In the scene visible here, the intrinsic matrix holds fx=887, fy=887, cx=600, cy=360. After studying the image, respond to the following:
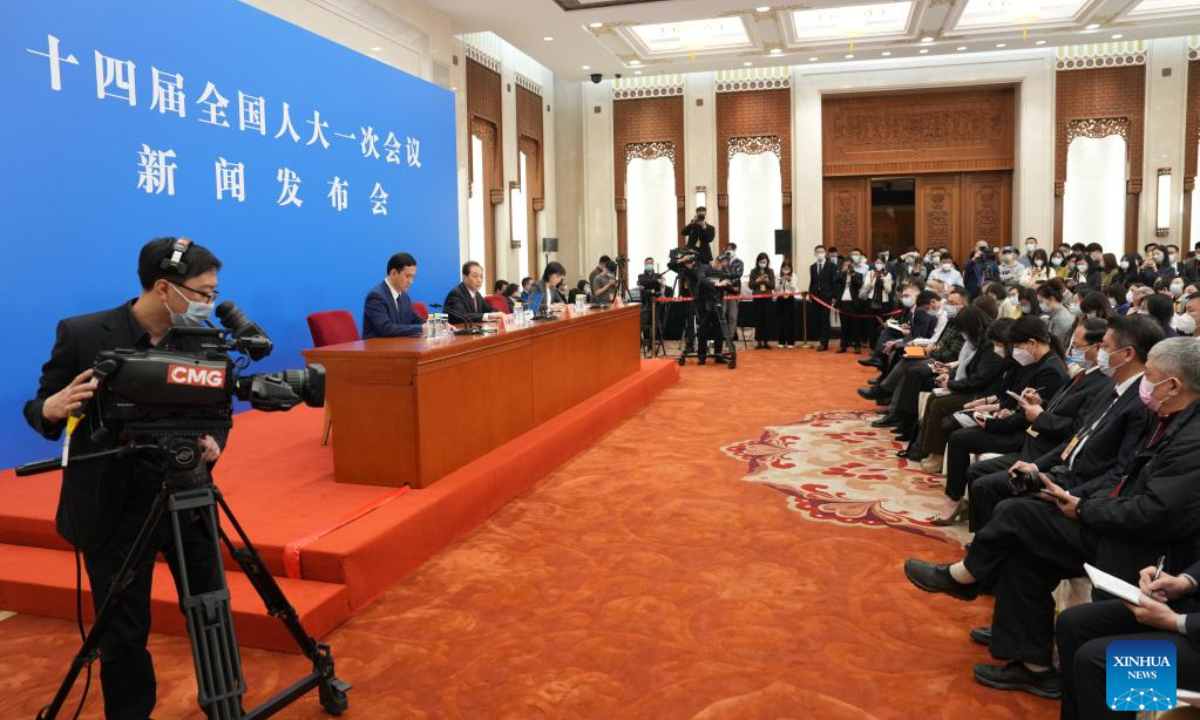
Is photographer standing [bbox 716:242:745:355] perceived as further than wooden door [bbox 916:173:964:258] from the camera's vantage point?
No

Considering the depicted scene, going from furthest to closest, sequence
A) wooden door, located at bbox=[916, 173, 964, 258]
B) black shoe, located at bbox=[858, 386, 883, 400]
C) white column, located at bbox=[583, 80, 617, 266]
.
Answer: white column, located at bbox=[583, 80, 617, 266]
wooden door, located at bbox=[916, 173, 964, 258]
black shoe, located at bbox=[858, 386, 883, 400]

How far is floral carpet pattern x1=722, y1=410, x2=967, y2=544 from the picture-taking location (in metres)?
4.14

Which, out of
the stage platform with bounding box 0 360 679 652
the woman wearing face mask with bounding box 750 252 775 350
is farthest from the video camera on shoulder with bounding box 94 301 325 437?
the woman wearing face mask with bounding box 750 252 775 350

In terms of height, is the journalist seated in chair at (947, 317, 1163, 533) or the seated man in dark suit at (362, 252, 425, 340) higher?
the seated man in dark suit at (362, 252, 425, 340)

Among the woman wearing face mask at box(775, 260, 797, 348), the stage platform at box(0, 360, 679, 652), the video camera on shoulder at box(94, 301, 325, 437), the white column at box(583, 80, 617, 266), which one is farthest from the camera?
the white column at box(583, 80, 617, 266)

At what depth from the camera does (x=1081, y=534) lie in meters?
2.49

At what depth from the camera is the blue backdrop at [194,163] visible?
15.1 feet

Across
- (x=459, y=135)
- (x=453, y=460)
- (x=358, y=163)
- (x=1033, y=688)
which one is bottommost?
(x=1033, y=688)

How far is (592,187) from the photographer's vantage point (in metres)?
14.3

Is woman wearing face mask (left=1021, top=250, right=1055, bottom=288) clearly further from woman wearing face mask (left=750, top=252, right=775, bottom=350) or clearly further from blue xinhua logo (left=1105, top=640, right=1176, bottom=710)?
blue xinhua logo (left=1105, top=640, right=1176, bottom=710)

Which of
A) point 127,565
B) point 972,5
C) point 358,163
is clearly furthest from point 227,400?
point 972,5

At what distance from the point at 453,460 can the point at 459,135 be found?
714cm

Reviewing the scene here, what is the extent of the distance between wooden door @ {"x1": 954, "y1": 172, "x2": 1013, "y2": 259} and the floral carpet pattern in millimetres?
8355

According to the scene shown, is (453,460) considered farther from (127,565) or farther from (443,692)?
(127,565)
